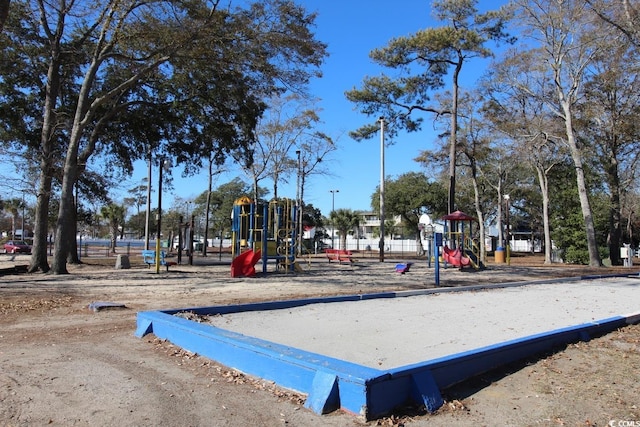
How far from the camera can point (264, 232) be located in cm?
1894

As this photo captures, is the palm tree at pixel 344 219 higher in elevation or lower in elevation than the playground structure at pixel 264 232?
higher

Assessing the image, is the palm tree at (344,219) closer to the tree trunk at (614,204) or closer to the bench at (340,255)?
the tree trunk at (614,204)

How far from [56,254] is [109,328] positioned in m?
12.2

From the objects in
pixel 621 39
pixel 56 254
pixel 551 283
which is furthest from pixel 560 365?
pixel 621 39

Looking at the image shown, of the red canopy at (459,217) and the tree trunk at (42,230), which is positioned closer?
the tree trunk at (42,230)

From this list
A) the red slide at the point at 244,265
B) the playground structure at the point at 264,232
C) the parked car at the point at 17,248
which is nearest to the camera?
the red slide at the point at 244,265

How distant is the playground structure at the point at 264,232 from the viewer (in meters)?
19.0

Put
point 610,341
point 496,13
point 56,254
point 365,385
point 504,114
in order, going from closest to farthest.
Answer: point 365,385 < point 610,341 < point 56,254 < point 496,13 < point 504,114

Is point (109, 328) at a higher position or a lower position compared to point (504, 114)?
lower

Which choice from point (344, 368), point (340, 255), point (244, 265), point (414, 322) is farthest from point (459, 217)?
point (344, 368)

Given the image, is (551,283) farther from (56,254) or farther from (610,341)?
(56,254)

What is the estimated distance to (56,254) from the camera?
59.4 feet

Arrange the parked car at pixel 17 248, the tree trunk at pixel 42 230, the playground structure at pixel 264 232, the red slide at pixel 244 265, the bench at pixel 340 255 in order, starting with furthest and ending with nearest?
the parked car at pixel 17 248
the bench at pixel 340 255
the playground structure at pixel 264 232
the tree trunk at pixel 42 230
the red slide at pixel 244 265

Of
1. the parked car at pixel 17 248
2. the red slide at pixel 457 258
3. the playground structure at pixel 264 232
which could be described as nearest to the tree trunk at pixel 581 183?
the red slide at pixel 457 258
